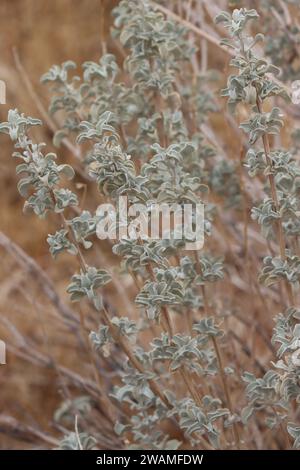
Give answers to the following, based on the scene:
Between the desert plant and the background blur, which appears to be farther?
the background blur

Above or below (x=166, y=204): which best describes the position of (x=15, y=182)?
above

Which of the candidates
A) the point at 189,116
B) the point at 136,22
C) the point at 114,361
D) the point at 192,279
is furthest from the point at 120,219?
the point at 114,361

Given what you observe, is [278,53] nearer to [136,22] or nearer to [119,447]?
[136,22]

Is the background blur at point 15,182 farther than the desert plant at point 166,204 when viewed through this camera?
Yes

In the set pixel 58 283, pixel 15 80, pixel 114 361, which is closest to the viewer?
pixel 114 361

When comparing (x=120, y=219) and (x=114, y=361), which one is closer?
(x=120, y=219)

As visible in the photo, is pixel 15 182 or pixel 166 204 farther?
pixel 15 182
